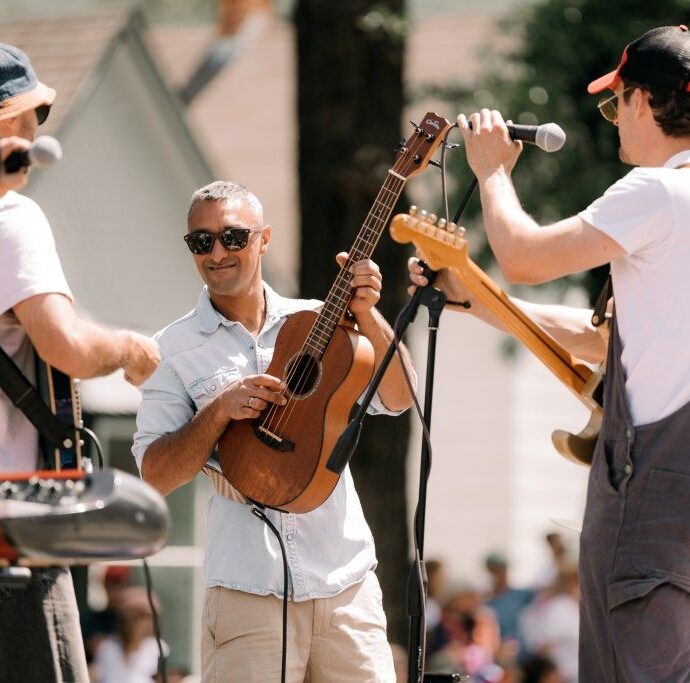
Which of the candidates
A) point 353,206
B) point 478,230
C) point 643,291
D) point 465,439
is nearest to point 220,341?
point 643,291

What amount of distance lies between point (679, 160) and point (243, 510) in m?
1.65

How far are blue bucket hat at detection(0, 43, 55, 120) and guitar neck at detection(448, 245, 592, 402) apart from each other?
122 centimetres

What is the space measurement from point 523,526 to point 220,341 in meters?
15.1

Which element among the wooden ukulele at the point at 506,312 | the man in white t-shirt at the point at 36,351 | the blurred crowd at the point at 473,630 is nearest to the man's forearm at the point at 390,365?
the wooden ukulele at the point at 506,312

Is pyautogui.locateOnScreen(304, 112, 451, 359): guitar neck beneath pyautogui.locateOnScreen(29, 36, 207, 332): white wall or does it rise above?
above

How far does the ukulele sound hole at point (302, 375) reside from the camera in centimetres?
457

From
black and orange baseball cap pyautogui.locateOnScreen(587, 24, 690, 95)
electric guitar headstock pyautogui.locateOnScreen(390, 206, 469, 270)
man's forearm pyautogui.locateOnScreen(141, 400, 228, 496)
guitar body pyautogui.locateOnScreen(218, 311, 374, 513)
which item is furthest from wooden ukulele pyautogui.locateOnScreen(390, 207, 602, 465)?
man's forearm pyautogui.locateOnScreen(141, 400, 228, 496)

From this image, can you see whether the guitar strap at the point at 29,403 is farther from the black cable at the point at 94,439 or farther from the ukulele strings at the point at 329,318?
the ukulele strings at the point at 329,318

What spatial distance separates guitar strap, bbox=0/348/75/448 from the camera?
155 inches

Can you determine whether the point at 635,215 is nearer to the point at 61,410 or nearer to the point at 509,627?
the point at 61,410

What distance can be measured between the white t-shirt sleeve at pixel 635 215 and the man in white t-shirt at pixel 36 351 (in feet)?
4.07

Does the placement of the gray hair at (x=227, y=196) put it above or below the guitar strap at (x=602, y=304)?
above

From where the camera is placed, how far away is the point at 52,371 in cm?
398

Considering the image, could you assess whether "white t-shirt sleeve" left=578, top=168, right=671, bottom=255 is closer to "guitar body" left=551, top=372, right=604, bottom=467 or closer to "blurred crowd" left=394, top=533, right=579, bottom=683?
"guitar body" left=551, top=372, right=604, bottom=467
